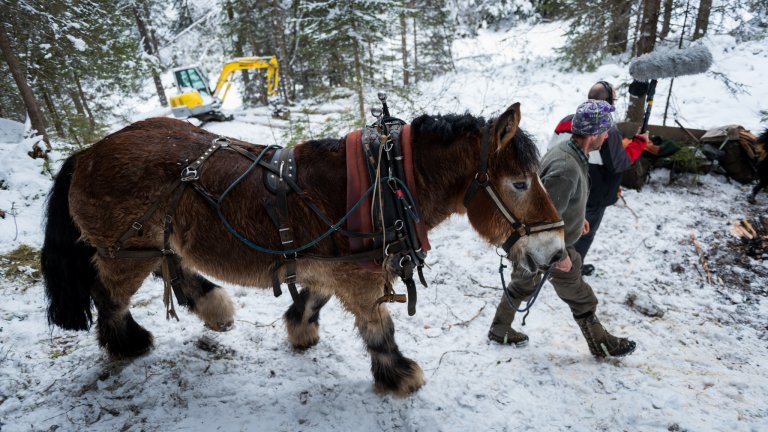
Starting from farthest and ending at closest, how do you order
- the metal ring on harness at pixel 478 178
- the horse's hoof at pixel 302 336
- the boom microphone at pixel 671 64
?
1. the boom microphone at pixel 671 64
2. the horse's hoof at pixel 302 336
3. the metal ring on harness at pixel 478 178

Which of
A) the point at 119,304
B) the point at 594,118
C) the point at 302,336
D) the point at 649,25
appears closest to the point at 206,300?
the point at 119,304

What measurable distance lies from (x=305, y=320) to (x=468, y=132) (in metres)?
2.11

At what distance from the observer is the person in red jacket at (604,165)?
3.45 m

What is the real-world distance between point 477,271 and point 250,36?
17.2 meters

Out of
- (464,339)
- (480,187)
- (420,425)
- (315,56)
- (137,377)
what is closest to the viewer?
(480,187)

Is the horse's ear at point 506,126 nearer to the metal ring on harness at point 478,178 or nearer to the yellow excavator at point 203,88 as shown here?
the metal ring on harness at point 478,178

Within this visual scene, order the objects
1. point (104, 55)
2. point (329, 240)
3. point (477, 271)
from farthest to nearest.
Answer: point (104, 55)
point (477, 271)
point (329, 240)

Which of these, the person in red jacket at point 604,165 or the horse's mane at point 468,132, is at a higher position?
the horse's mane at point 468,132

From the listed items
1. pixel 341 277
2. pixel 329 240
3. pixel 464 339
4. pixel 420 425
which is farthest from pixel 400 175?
pixel 464 339

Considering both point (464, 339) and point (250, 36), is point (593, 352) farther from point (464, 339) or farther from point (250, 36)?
point (250, 36)

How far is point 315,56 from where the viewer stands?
9.30 meters

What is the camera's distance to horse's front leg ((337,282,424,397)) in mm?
2494

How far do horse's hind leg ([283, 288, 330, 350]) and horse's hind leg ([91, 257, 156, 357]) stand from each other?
1.16 metres

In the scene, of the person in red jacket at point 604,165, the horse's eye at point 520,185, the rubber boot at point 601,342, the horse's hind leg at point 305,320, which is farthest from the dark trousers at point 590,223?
the horse's hind leg at point 305,320
